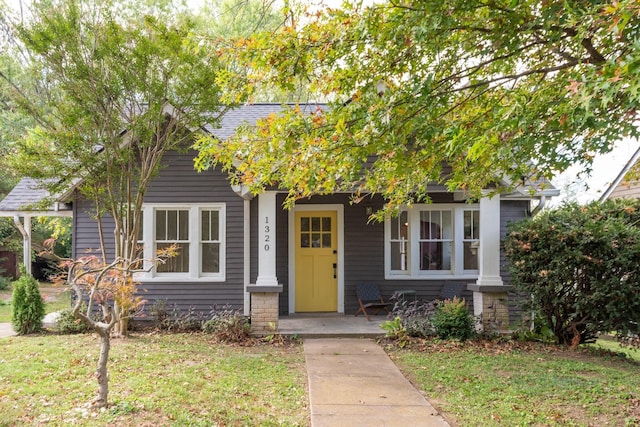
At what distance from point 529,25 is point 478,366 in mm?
4389

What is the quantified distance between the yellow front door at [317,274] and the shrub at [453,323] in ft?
9.30

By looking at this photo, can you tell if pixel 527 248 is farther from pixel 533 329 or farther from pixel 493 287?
pixel 533 329

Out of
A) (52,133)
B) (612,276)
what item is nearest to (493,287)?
(612,276)

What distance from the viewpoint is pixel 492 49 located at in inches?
197

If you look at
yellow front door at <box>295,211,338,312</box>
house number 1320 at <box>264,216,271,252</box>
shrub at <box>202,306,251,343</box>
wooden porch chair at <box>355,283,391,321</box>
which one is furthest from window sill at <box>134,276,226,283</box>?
wooden porch chair at <box>355,283,391,321</box>

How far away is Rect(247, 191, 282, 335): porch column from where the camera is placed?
8.20 meters

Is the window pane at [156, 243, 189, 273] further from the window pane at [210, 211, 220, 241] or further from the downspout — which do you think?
the downspout

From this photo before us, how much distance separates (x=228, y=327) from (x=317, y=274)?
9.21 ft

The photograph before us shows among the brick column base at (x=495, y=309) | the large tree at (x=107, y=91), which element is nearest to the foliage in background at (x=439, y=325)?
the brick column base at (x=495, y=309)

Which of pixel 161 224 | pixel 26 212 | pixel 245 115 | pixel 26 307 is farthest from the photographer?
pixel 245 115

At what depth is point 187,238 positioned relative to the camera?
9.42 meters

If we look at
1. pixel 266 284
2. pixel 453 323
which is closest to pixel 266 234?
pixel 266 284

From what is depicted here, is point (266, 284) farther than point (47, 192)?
No

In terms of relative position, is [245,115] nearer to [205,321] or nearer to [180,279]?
[180,279]
